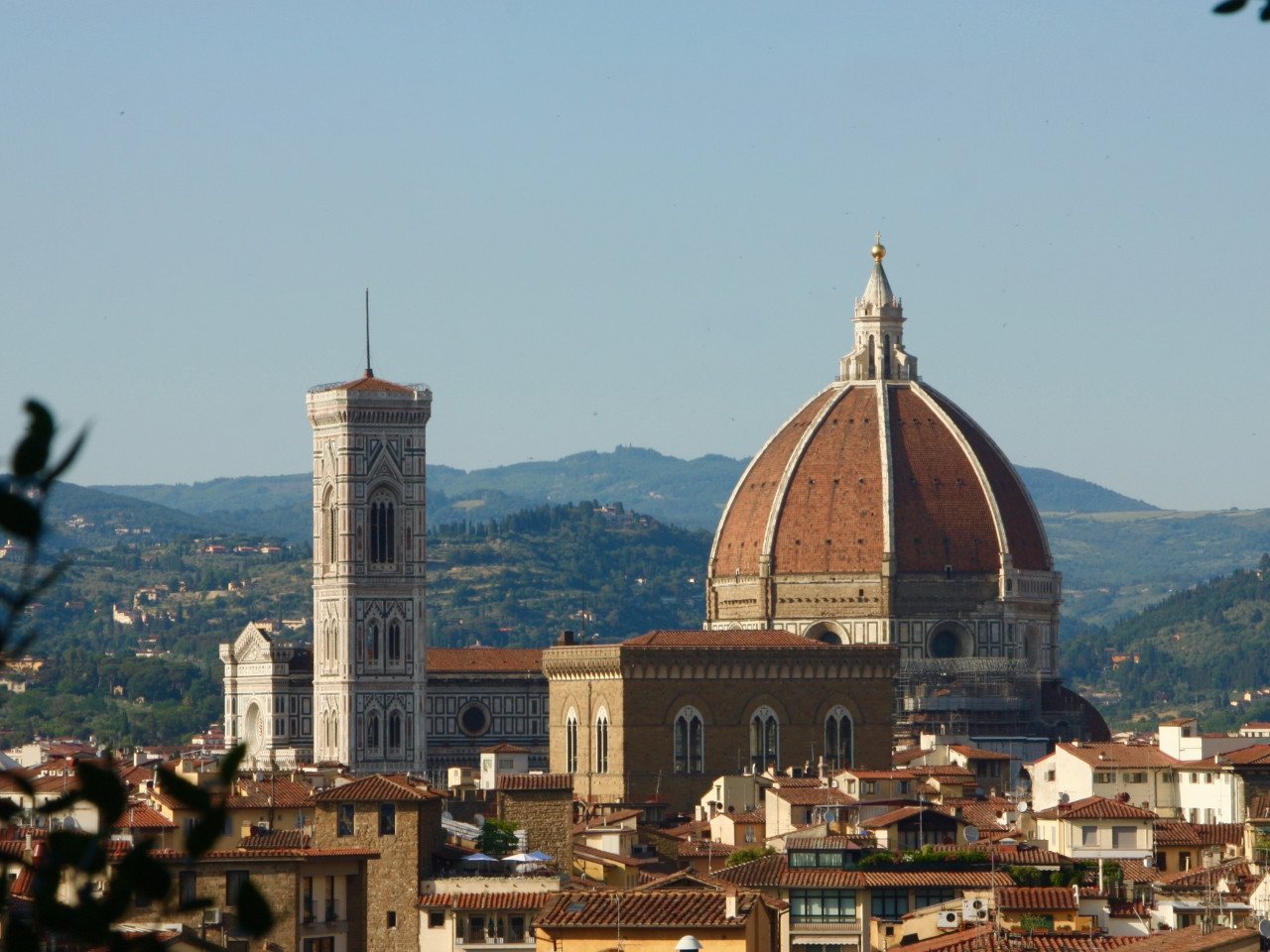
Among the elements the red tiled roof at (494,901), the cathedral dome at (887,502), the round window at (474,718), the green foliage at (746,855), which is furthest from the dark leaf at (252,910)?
the round window at (474,718)

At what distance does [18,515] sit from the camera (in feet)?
18.9

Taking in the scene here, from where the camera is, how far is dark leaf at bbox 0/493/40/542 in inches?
225

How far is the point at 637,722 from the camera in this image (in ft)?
323

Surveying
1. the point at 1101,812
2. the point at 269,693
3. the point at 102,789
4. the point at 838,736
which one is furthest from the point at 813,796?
the point at 269,693

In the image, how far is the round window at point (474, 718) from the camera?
412 ft

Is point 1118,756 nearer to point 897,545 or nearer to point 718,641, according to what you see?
point 718,641

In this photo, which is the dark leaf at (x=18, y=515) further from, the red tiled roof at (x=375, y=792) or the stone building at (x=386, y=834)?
the red tiled roof at (x=375, y=792)

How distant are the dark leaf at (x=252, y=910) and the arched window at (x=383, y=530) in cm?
11830

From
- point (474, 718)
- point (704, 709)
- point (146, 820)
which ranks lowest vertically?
point (146, 820)

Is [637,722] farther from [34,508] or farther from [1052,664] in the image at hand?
[34,508]

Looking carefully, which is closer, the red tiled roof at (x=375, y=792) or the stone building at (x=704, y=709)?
the red tiled roof at (x=375, y=792)

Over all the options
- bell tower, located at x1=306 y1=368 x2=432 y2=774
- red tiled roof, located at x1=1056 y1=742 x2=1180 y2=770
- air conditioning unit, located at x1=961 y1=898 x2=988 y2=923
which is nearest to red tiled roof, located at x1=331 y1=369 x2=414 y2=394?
bell tower, located at x1=306 y1=368 x2=432 y2=774

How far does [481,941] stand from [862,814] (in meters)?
22.2

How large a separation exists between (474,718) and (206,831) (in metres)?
121
